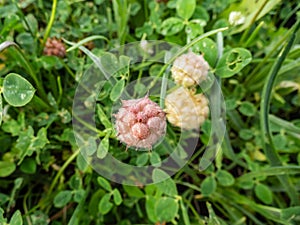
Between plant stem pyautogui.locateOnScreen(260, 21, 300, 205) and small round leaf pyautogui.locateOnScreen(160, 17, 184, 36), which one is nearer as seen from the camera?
plant stem pyautogui.locateOnScreen(260, 21, 300, 205)

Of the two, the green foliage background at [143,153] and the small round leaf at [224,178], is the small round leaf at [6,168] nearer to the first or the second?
the green foliage background at [143,153]

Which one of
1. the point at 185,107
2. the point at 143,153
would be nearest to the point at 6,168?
the point at 143,153

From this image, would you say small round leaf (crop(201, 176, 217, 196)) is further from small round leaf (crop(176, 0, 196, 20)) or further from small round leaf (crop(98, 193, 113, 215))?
small round leaf (crop(176, 0, 196, 20))

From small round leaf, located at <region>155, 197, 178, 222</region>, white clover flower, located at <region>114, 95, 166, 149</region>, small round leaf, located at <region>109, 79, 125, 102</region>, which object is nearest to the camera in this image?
white clover flower, located at <region>114, 95, 166, 149</region>

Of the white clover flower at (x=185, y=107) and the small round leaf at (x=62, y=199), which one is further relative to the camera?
the small round leaf at (x=62, y=199)

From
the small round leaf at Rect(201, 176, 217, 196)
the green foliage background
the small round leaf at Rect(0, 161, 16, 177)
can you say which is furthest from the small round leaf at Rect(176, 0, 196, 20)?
the small round leaf at Rect(0, 161, 16, 177)

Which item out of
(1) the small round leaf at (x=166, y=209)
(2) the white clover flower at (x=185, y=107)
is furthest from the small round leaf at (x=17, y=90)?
(1) the small round leaf at (x=166, y=209)

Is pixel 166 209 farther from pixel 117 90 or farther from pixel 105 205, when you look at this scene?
pixel 117 90
